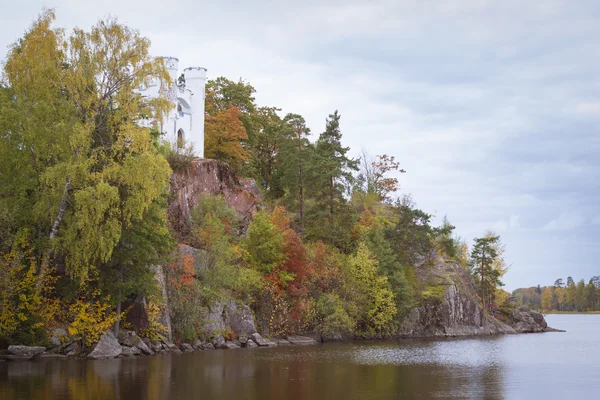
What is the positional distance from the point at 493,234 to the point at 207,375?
85384 mm

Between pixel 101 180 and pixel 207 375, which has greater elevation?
pixel 101 180

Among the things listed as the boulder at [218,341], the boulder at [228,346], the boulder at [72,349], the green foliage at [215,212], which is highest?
the green foliage at [215,212]

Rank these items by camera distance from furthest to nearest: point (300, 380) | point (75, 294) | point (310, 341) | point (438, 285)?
point (438, 285) → point (310, 341) → point (75, 294) → point (300, 380)

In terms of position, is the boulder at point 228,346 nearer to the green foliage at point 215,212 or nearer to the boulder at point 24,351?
the green foliage at point 215,212

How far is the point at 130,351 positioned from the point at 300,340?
62.3 ft

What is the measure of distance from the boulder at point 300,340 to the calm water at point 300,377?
44.0ft

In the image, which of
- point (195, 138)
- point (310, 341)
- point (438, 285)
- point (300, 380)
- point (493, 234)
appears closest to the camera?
point (300, 380)

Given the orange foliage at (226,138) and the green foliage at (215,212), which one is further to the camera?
the orange foliage at (226,138)

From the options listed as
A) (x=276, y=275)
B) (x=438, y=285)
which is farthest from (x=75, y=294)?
(x=438, y=285)

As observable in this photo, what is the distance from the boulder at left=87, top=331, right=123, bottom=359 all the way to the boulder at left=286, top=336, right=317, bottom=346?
18658mm

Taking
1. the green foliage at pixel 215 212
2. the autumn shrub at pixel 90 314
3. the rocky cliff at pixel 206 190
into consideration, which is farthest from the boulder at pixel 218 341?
the green foliage at pixel 215 212

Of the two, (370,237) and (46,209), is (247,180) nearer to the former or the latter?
(370,237)

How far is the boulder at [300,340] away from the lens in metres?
50.4

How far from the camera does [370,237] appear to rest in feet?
216
